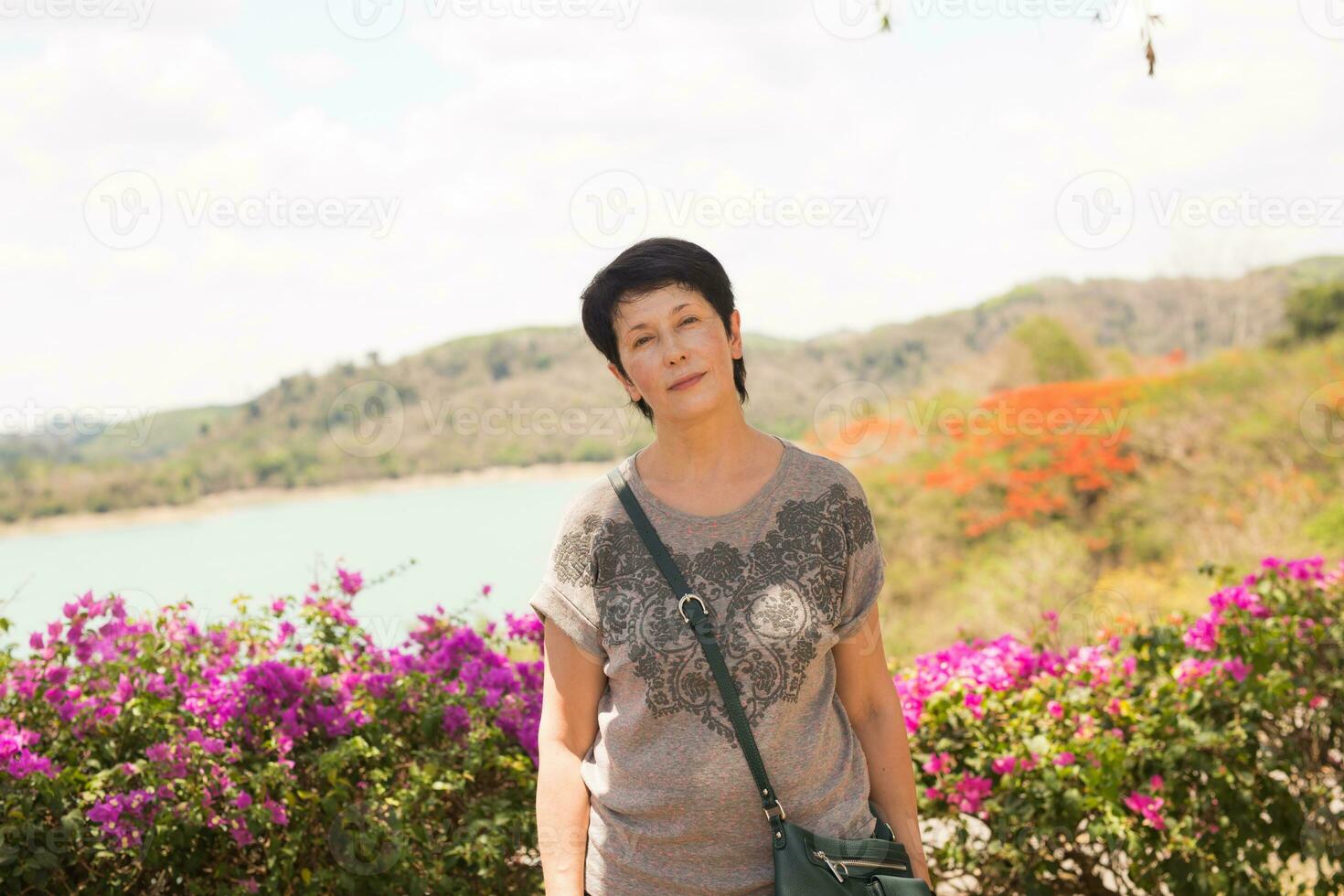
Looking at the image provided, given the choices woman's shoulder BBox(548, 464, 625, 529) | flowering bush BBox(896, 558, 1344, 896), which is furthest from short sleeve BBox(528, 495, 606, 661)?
flowering bush BBox(896, 558, 1344, 896)

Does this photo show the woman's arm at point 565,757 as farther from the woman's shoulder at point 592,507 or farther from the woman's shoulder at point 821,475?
the woman's shoulder at point 821,475

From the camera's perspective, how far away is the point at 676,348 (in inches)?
58.4

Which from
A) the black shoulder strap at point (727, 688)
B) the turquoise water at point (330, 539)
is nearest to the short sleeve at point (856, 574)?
the black shoulder strap at point (727, 688)

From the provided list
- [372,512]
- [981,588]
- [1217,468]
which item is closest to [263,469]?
[372,512]

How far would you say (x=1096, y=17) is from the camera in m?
2.57

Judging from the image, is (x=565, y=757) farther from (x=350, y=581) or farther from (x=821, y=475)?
(x=350, y=581)

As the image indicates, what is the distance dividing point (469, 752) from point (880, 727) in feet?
3.73

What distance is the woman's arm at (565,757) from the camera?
1493 mm

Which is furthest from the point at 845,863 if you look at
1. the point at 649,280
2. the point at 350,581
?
the point at 350,581

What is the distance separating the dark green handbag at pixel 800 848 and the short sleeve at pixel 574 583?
0.33ft

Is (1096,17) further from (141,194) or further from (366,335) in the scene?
(366,335)

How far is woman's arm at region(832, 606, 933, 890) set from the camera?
1.56m

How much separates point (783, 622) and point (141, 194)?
363 cm

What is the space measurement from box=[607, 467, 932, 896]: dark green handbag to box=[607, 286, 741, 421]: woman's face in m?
0.20
